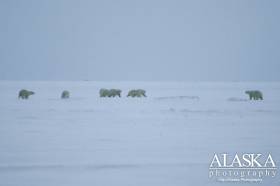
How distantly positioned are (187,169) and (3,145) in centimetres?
605

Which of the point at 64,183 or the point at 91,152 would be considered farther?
the point at 91,152

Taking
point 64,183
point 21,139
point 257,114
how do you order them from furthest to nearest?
point 257,114
point 21,139
point 64,183

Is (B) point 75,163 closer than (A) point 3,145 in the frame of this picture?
Yes

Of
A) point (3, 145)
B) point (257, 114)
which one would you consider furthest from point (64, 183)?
point (257, 114)

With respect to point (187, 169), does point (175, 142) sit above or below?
above

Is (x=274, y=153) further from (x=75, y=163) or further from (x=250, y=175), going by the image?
(x=75, y=163)

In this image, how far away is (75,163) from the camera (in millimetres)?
14539

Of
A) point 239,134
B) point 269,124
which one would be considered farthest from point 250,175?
point 269,124

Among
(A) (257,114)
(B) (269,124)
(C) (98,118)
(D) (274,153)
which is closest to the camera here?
(D) (274,153)

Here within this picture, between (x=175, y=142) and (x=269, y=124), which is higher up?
(x=269, y=124)

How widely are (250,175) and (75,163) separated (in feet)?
13.5

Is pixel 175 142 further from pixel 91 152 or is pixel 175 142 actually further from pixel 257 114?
pixel 257 114

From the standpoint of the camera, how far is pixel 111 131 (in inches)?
823

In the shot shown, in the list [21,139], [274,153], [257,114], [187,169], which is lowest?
[187,169]
